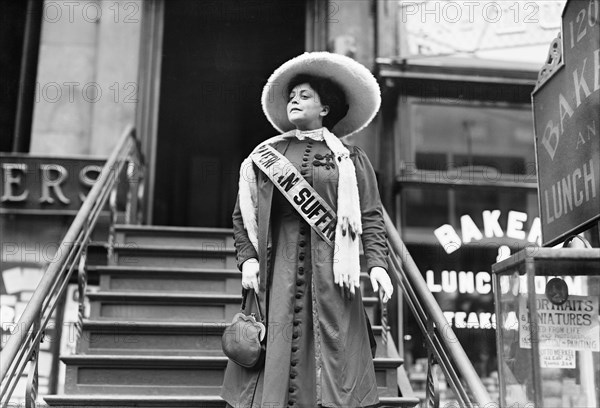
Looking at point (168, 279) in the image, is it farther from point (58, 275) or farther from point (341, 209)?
point (341, 209)

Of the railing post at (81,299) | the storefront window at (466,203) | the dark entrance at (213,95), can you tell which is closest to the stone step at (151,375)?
the railing post at (81,299)

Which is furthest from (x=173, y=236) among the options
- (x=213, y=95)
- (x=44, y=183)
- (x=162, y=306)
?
(x=213, y=95)

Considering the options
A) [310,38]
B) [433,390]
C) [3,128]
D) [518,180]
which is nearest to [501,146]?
[518,180]

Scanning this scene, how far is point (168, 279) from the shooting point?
5980mm

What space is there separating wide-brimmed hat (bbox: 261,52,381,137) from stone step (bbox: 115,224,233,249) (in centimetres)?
243

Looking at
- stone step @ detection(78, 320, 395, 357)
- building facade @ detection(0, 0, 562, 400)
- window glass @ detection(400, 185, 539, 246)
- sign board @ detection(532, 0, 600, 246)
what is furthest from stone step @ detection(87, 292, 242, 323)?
sign board @ detection(532, 0, 600, 246)

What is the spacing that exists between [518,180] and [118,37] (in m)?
4.19

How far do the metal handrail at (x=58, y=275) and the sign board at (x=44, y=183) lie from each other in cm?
42

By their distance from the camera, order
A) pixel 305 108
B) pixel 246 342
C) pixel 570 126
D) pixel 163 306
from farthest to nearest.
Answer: pixel 163 306
pixel 305 108
pixel 246 342
pixel 570 126

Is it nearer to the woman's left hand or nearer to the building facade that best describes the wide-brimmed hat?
the woman's left hand

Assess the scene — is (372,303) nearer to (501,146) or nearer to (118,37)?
(501,146)

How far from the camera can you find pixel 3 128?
8352mm

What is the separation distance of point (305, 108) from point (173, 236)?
2.99 m

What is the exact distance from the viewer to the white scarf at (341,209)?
145 inches
